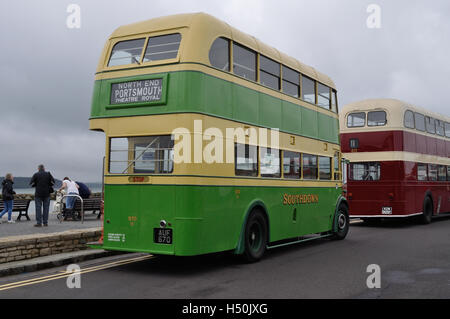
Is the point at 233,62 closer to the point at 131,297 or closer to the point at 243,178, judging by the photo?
the point at 243,178

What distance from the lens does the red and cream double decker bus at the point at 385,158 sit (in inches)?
706

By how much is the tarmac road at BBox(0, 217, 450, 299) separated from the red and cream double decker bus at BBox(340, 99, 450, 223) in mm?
5813

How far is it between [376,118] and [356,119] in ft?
2.53

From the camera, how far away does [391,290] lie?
24.3 ft

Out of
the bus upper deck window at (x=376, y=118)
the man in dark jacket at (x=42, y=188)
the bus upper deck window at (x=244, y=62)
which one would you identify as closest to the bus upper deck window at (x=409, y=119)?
the bus upper deck window at (x=376, y=118)

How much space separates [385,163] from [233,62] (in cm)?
1026

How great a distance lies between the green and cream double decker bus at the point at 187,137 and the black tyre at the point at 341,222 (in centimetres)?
400

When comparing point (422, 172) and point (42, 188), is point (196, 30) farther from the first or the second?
point (422, 172)

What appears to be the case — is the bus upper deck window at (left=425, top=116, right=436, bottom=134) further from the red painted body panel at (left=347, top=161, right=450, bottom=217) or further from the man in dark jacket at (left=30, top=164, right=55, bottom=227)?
the man in dark jacket at (left=30, top=164, right=55, bottom=227)

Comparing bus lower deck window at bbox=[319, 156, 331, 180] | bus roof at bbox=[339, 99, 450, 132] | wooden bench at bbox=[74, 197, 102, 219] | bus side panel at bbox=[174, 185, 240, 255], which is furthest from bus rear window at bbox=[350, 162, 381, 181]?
bus side panel at bbox=[174, 185, 240, 255]

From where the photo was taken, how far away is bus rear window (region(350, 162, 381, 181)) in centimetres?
1823

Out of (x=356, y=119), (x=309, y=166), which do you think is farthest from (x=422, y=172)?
(x=309, y=166)

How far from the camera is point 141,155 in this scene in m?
A: 9.03

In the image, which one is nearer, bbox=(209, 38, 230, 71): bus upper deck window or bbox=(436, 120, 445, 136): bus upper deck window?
bbox=(209, 38, 230, 71): bus upper deck window
